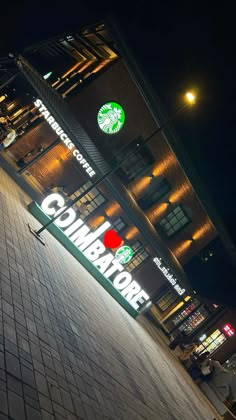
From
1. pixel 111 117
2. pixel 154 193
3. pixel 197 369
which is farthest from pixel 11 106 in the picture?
pixel 197 369

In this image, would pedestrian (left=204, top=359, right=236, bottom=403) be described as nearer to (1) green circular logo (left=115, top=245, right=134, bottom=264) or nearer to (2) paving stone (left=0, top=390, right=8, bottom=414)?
(1) green circular logo (left=115, top=245, right=134, bottom=264)

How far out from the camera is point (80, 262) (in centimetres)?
1330

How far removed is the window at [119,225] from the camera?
23.2m

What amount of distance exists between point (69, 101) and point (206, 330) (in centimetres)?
3120

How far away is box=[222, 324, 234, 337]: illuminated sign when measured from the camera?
1497 inches

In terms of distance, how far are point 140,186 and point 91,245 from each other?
35.4ft

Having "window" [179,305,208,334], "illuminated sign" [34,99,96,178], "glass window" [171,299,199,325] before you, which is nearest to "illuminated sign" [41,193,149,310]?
"illuminated sign" [34,99,96,178]

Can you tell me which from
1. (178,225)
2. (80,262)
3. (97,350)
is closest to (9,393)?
(97,350)

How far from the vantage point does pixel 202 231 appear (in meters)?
30.0

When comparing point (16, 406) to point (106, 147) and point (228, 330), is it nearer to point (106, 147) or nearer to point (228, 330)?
point (106, 147)

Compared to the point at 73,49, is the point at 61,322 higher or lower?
lower

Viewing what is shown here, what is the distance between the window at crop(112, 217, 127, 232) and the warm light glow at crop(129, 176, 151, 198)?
252 cm

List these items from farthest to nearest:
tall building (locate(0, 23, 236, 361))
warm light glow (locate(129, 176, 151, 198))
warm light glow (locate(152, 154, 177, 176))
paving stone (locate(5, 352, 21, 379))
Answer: warm light glow (locate(129, 176, 151, 198))
warm light glow (locate(152, 154, 177, 176))
tall building (locate(0, 23, 236, 361))
paving stone (locate(5, 352, 21, 379))

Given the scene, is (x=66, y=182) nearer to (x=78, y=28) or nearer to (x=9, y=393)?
(x=78, y=28)
